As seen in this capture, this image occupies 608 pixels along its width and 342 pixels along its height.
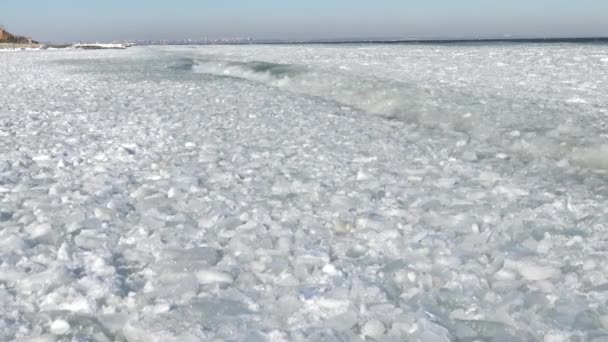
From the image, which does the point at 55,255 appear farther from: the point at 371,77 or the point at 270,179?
the point at 371,77

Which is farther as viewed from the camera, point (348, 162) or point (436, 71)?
point (436, 71)

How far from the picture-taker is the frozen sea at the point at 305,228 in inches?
117

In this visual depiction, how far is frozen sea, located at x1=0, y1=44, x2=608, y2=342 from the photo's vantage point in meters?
2.96

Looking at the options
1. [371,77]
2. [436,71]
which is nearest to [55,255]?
[371,77]

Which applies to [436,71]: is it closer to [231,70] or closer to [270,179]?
[231,70]

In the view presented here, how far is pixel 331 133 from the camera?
752 cm

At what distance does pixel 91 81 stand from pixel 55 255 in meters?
12.8

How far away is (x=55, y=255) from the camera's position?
11.9 feet

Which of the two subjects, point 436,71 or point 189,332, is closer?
point 189,332

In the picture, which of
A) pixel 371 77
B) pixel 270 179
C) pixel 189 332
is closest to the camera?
pixel 189 332

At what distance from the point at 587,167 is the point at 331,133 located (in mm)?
3217

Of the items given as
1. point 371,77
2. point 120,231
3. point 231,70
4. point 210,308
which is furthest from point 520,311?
point 231,70

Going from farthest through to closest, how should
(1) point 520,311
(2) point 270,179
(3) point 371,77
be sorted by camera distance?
(3) point 371,77, (2) point 270,179, (1) point 520,311

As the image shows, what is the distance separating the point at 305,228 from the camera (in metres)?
4.18
